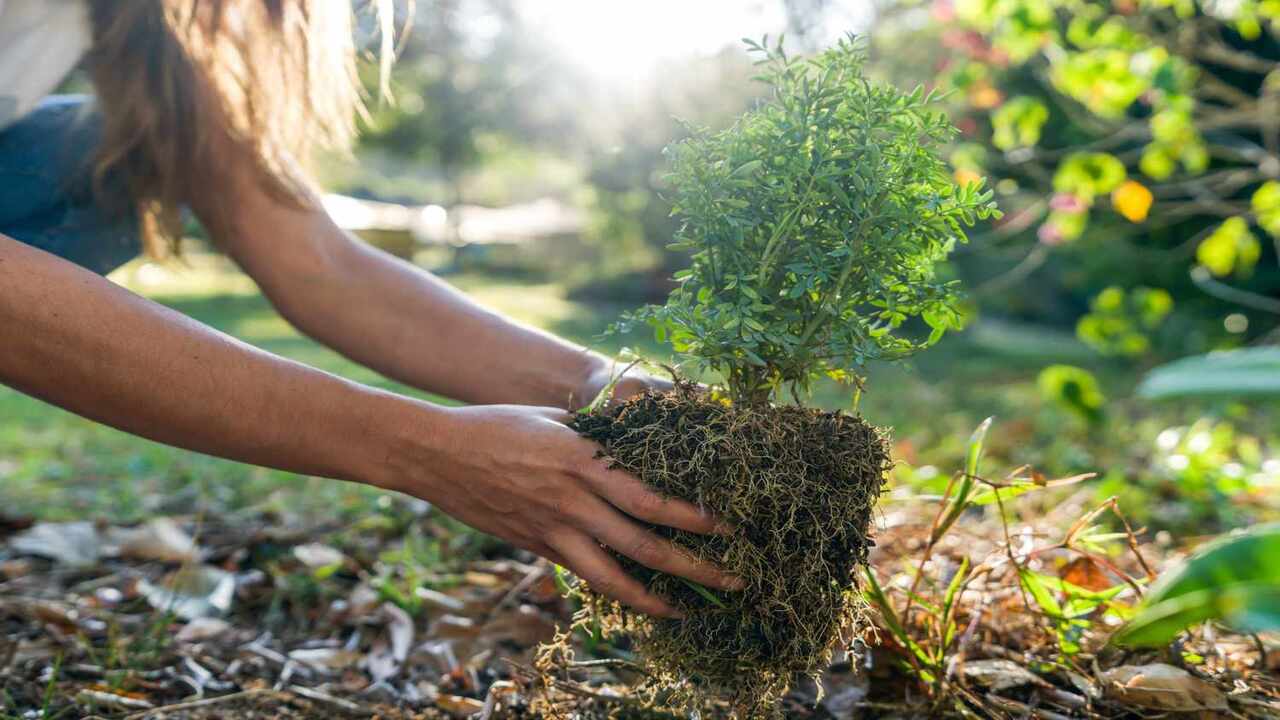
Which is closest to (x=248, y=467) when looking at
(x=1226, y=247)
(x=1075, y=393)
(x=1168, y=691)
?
(x=1168, y=691)

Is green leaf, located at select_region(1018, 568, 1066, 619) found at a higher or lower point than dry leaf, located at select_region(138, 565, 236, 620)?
higher

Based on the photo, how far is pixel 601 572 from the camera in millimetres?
1283

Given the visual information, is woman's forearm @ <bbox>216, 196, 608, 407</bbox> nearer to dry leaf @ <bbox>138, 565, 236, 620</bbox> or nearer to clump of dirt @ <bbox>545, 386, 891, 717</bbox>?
clump of dirt @ <bbox>545, 386, 891, 717</bbox>

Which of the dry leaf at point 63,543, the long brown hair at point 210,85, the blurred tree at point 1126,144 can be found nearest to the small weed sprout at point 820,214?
the long brown hair at point 210,85

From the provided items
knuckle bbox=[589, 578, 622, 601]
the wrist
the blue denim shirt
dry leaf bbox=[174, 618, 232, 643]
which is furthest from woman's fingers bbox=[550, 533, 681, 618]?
the blue denim shirt

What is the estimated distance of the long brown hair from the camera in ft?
6.70

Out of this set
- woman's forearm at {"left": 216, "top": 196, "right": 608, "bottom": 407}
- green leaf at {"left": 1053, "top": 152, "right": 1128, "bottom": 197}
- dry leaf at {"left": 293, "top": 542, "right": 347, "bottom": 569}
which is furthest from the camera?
green leaf at {"left": 1053, "top": 152, "right": 1128, "bottom": 197}

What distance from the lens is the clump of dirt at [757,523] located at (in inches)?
49.9

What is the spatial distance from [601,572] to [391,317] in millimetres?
926

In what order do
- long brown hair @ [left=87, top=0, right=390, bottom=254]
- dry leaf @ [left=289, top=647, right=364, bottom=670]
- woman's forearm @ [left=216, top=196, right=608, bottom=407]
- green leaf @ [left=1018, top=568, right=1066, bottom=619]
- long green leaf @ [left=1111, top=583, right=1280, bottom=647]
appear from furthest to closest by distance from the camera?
long brown hair @ [left=87, top=0, right=390, bottom=254], dry leaf @ [left=289, top=647, right=364, bottom=670], woman's forearm @ [left=216, top=196, right=608, bottom=407], green leaf @ [left=1018, top=568, right=1066, bottom=619], long green leaf @ [left=1111, top=583, right=1280, bottom=647]

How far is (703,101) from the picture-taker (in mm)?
9891

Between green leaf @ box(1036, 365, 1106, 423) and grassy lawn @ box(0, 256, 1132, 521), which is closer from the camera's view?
grassy lawn @ box(0, 256, 1132, 521)

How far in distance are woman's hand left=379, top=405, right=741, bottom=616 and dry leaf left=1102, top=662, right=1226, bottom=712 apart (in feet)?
2.12

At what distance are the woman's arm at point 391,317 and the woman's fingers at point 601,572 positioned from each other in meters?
0.46
